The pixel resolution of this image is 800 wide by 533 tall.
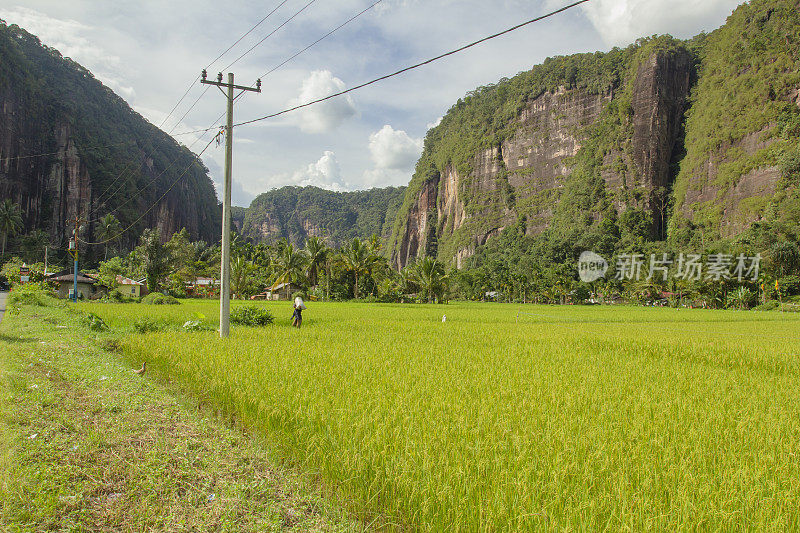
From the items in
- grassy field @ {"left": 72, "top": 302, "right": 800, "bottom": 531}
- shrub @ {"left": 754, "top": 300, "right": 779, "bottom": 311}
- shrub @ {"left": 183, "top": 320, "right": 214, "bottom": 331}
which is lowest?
shrub @ {"left": 754, "top": 300, "right": 779, "bottom": 311}

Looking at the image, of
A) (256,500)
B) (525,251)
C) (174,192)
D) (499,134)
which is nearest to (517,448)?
(256,500)

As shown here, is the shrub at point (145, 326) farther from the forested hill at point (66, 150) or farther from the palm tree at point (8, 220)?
the palm tree at point (8, 220)

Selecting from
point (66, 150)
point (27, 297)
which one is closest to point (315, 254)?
point (27, 297)

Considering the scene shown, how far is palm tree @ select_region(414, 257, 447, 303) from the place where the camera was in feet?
132

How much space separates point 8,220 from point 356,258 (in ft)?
142

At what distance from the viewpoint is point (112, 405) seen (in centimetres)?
424

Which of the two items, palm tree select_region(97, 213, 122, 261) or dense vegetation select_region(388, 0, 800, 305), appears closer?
palm tree select_region(97, 213, 122, 261)

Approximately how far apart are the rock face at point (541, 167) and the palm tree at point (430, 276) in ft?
193

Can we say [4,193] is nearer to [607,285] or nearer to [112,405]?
[112,405]

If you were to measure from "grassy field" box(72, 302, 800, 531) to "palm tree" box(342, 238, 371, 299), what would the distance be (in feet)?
103

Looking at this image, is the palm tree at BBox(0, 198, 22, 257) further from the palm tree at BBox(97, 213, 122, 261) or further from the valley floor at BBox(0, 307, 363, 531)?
the valley floor at BBox(0, 307, 363, 531)

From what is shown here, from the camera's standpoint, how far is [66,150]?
6525 centimetres

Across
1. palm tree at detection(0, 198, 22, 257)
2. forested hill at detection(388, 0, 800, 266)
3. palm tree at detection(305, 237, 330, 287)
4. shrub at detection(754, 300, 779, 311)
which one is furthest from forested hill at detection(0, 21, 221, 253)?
forested hill at detection(388, 0, 800, 266)

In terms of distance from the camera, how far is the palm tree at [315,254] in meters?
40.6
